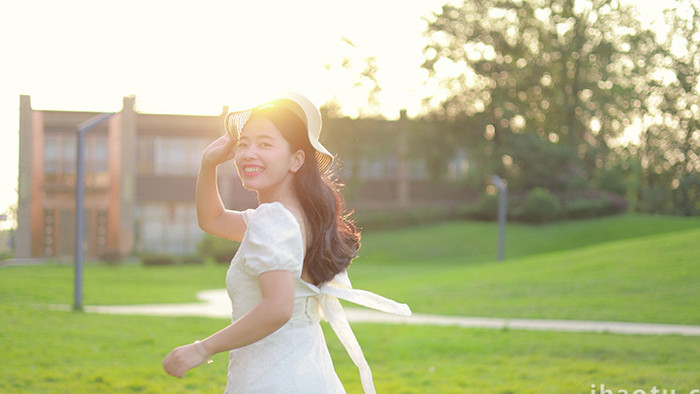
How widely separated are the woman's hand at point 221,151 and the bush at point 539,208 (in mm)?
43708

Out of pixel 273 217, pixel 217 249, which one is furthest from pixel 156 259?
pixel 273 217

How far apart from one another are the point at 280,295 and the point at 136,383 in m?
6.07

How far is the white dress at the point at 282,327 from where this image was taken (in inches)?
85.5

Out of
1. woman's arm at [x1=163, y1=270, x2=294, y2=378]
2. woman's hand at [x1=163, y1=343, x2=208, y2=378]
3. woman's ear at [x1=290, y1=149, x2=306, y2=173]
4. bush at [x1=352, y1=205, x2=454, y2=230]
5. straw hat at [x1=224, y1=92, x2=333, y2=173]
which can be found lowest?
bush at [x1=352, y1=205, x2=454, y2=230]

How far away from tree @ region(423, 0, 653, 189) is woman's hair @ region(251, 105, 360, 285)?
43.7m

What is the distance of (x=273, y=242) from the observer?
2.16m

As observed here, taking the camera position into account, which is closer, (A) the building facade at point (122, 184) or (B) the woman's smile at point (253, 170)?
(B) the woman's smile at point (253, 170)

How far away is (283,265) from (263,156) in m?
0.38

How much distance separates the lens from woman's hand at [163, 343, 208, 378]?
2109 millimetres

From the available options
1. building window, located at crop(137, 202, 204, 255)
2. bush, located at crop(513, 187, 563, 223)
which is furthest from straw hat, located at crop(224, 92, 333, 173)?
bush, located at crop(513, 187, 563, 223)

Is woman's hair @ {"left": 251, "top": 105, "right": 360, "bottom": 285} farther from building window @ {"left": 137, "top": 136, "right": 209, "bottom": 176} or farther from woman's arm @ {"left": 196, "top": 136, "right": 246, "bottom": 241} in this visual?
building window @ {"left": 137, "top": 136, "right": 209, "bottom": 176}

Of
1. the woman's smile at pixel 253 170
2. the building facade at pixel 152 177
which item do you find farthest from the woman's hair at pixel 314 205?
the building facade at pixel 152 177

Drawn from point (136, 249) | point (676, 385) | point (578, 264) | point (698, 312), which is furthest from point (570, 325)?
point (136, 249)

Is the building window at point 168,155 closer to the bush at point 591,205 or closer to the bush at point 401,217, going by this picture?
the bush at point 401,217
